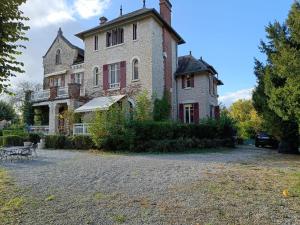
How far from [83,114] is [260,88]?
16193 mm

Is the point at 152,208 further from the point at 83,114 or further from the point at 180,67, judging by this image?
the point at 180,67

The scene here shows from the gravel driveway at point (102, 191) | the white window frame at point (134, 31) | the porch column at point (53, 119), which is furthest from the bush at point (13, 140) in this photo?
the gravel driveway at point (102, 191)

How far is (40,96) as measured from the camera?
109 ft

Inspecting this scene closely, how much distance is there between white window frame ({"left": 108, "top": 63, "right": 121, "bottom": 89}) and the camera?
29248 millimetres

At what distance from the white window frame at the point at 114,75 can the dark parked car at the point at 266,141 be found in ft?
50.7

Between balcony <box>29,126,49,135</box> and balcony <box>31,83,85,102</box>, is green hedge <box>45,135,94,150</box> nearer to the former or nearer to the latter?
balcony <box>31,83,85,102</box>

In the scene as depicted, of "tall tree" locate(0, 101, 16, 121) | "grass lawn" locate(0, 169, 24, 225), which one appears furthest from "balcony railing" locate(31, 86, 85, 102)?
"tall tree" locate(0, 101, 16, 121)

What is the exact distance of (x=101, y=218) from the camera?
6.38 metres

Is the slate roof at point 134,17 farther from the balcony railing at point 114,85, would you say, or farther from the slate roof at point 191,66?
the balcony railing at point 114,85

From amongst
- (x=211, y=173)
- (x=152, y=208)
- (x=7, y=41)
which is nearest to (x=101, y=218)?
(x=152, y=208)

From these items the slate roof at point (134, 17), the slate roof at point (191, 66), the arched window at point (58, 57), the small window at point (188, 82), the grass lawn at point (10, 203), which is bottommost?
the grass lawn at point (10, 203)

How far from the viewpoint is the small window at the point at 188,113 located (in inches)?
1251

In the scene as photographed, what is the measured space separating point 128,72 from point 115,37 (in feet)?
13.5

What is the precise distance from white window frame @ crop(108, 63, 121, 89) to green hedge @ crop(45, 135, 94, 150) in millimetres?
7487
